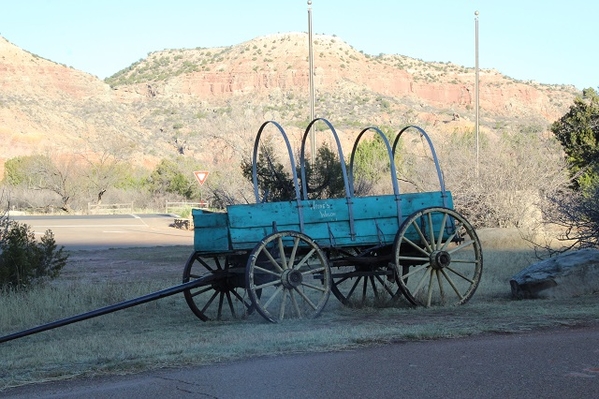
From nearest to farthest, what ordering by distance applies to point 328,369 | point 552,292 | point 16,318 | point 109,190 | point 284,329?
point 328,369 → point 284,329 → point 552,292 → point 16,318 → point 109,190

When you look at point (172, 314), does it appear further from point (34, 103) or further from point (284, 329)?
point (34, 103)

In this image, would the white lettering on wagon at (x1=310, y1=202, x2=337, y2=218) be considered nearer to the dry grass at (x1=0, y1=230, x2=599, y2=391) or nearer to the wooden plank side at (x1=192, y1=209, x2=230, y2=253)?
the wooden plank side at (x1=192, y1=209, x2=230, y2=253)

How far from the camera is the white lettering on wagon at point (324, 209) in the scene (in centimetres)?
1077

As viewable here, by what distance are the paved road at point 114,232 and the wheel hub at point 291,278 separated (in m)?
21.4

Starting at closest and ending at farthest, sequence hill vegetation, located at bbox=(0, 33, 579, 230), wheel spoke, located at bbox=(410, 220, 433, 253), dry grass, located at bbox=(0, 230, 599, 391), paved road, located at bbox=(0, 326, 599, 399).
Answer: paved road, located at bbox=(0, 326, 599, 399) < dry grass, located at bbox=(0, 230, 599, 391) < wheel spoke, located at bbox=(410, 220, 433, 253) < hill vegetation, located at bbox=(0, 33, 579, 230)

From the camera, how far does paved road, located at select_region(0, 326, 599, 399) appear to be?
623 centimetres

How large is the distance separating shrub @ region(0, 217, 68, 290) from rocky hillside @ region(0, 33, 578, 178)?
56491 millimetres

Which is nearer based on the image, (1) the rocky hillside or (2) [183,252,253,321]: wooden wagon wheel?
(2) [183,252,253,321]: wooden wagon wheel

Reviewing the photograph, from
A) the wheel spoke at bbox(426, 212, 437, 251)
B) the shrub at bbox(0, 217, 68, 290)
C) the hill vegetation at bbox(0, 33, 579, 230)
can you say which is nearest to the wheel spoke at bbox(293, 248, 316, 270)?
the wheel spoke at bbox(426, 212, 437, 251)

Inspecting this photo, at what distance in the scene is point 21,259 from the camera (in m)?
15.7

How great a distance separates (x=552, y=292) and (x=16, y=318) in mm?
8286

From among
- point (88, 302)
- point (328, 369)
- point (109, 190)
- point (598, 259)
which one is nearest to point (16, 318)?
point (88, 302)

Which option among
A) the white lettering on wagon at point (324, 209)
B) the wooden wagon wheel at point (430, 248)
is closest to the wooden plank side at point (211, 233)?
the white lettering on wagon at point (324, 209)

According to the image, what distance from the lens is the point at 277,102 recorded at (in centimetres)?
9188
